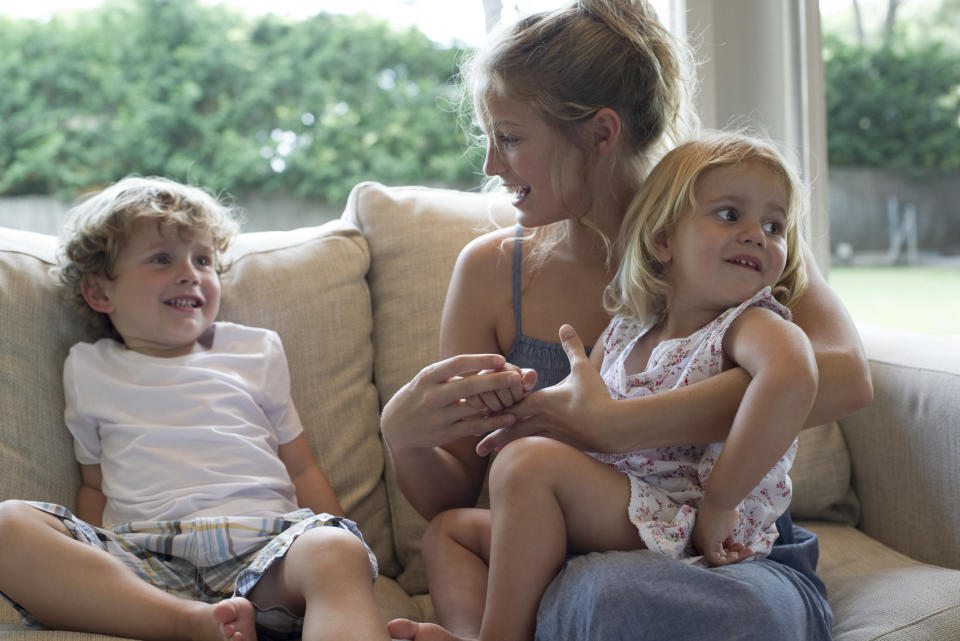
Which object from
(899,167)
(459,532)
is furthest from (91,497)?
(899,167)

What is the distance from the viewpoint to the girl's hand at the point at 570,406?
4.00 ft

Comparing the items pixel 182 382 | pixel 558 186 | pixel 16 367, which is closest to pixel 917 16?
pixel 558 186

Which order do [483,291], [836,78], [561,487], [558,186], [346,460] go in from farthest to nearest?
[836,78] → [346,460] → [483,291] → [558,186] → [561,487]

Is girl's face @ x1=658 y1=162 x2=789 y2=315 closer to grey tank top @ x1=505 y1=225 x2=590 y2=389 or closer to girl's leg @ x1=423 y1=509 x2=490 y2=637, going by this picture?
grey tank top @ x1=505 y1=225 x2=590 y2=389

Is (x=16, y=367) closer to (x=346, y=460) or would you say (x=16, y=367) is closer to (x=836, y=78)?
(x=346, y=460)

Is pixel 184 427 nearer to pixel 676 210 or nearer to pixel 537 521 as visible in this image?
pixel 537 521

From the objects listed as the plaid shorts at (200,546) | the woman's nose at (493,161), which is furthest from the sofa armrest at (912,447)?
the plaid shorts at (200,546)

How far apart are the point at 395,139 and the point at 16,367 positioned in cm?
428

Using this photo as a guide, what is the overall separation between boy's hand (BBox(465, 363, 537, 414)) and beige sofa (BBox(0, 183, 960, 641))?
1.32 feet

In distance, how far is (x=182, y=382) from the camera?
5.04ft

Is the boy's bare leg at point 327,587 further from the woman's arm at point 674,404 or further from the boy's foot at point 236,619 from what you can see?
the woman's arm at point 674,404

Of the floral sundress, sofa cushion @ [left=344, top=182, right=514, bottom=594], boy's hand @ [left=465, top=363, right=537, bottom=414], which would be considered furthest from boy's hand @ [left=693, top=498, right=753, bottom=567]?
sofa cushion @ [left=344, top=182, right=514, bottom=594]

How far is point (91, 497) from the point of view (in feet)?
4.93

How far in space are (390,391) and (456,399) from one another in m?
0.47
